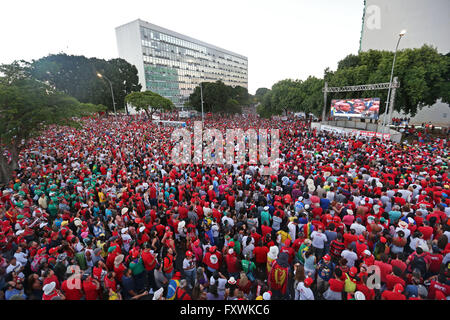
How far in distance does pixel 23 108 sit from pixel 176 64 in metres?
68.0

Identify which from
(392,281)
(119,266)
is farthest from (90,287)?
(392,281)

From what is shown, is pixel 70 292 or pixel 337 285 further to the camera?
pixel 70 292

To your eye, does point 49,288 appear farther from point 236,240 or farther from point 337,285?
point 337,285

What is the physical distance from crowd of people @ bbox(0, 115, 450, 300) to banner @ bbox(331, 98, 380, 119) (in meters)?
12.1

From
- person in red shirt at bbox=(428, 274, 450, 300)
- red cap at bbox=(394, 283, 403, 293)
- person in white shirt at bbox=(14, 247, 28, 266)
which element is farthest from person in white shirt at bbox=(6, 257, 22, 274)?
person in red shirt at bbox=(428, 274, 450, 300)

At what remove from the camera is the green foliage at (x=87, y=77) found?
141 ft

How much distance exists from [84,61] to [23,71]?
41.9m

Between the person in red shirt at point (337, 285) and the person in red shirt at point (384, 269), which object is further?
the person in red shirt at point (384, 269)

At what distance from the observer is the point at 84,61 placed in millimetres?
45750

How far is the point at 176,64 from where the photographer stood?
71.7 meters

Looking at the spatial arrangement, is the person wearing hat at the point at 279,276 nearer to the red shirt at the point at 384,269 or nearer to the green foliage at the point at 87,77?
the red shirt at the point at 384,269

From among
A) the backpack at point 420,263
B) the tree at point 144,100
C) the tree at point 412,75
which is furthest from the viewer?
the tree at point 144,100

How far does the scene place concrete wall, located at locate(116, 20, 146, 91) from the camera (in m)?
59.7

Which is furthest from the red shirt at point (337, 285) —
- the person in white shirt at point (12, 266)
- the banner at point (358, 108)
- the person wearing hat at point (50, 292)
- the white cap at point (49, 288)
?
the banner at point (358, 108)
